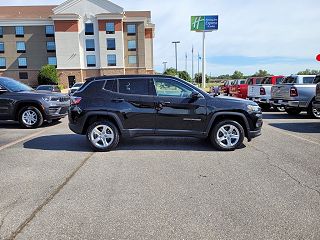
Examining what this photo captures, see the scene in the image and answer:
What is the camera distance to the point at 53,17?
50.5 metres

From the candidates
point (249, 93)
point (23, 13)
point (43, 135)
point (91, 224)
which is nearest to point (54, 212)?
point (91, 224)

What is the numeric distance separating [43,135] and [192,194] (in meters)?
6.17

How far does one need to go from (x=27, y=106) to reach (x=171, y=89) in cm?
591

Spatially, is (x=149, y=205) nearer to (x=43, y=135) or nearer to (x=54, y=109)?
(x=43, y=135)

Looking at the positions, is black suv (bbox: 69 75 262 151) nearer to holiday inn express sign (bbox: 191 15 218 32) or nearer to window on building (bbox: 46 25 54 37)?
holiday inn express sign (bbox: 191 15 218 32)

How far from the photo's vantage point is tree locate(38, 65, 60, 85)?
50.3 metres

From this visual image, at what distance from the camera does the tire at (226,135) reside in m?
7.06

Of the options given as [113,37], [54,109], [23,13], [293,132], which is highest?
[23,13]

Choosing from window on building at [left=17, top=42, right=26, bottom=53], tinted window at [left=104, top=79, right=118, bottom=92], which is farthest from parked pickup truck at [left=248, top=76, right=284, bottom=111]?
window on building at [left=17, top=42, right=26, bottom=53]

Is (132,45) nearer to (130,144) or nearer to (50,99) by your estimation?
(50,99)

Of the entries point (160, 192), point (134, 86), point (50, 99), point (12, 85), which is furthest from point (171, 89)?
point (12, 85)

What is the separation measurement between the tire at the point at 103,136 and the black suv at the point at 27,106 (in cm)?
420

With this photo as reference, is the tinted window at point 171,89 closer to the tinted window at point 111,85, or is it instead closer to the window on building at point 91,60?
the tinted window at point 111,85

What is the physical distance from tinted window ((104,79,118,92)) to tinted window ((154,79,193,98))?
0.93m
